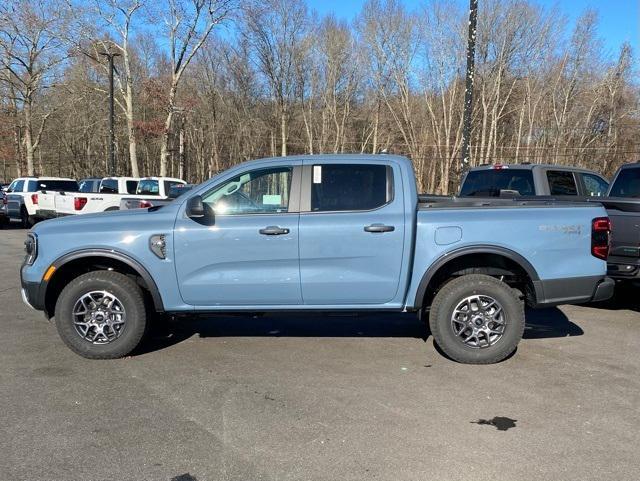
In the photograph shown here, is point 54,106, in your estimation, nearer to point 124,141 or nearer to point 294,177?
point 124,141

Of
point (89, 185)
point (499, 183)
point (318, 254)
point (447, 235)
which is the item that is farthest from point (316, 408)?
point (89, 185)

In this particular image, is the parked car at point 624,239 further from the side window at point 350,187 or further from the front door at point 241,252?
the front door at point 241,252

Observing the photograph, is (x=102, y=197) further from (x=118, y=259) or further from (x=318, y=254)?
(x=318, y=254)

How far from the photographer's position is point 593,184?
9.30m

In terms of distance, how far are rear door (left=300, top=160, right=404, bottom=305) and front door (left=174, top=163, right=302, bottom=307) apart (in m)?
0.14

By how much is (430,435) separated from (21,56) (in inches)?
1537

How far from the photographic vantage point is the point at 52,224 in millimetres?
5074

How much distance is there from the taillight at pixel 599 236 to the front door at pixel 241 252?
2.76m

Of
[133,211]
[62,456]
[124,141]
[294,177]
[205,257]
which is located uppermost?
[124,141]

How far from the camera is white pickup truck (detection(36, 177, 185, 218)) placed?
15758mm

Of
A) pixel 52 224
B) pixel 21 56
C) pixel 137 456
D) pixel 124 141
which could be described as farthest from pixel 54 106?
pixel 137 456

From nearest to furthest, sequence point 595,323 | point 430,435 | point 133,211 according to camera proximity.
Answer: point 430,435 < point 133,211 < point 595,323

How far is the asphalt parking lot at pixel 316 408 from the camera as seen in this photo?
3.22 meters

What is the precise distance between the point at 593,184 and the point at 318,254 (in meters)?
6.63
